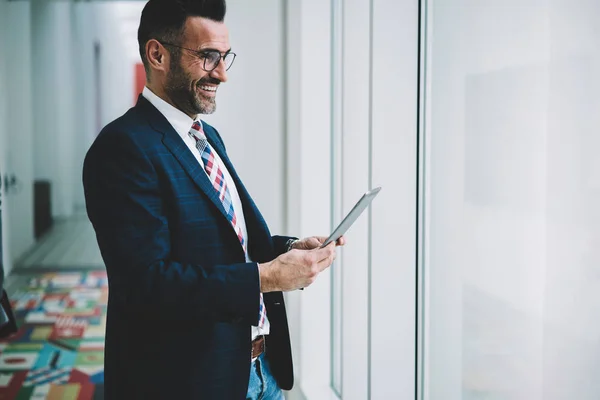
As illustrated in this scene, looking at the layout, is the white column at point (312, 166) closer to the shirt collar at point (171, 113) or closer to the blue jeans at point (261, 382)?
the blue jeans at point (261, 382)

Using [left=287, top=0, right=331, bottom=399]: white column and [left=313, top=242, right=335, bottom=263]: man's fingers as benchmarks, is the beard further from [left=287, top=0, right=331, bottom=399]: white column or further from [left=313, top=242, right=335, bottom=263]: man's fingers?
[left=287, top=0, right=331, bottom=399]: white column

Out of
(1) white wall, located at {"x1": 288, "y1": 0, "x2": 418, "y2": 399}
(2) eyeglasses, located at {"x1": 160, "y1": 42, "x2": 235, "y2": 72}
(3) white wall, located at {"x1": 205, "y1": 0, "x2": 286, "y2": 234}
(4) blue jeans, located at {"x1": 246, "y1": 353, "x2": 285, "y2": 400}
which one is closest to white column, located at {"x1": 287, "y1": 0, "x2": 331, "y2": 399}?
(1) white wall, located at {"x1": 288, "y1": 0, "x2": 418, "y2": 399}

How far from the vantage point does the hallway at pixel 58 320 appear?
337 cm

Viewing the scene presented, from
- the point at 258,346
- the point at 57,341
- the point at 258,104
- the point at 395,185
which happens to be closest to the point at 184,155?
the point at 258,346

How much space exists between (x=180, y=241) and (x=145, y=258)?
0.09 metres

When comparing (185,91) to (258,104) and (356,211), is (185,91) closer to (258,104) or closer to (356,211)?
(356,211)

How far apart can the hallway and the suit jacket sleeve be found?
2298 mm

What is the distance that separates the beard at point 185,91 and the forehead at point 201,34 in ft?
0.18

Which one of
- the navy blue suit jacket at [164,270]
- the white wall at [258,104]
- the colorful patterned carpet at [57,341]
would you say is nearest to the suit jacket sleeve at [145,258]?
the navy blue suit jacket at [164,270]

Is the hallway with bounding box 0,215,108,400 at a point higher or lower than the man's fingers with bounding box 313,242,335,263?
lower

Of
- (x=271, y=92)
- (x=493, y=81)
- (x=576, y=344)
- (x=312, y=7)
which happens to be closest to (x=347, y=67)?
(x=312, y=7)

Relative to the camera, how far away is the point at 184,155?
4.05 ft

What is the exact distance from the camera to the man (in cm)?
114

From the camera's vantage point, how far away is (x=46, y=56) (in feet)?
19.2
